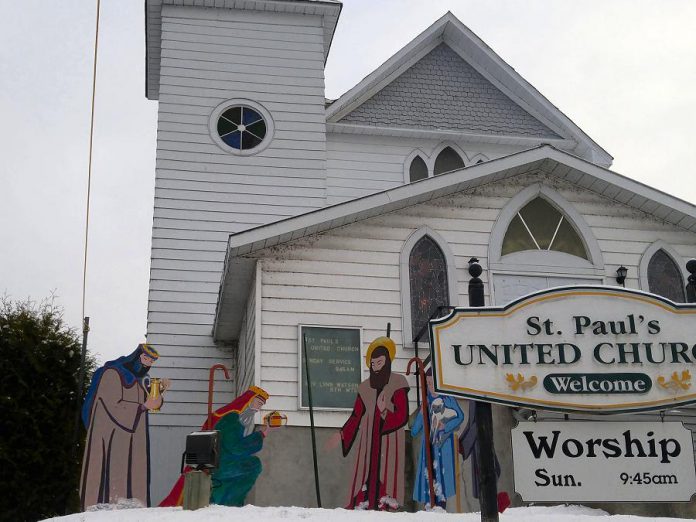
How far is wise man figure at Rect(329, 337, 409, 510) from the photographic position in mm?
12484

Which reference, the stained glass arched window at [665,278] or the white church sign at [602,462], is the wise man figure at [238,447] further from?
the stained glass arched window at [665,278]

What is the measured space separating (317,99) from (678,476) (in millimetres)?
13985

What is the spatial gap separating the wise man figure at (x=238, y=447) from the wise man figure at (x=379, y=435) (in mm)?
1269

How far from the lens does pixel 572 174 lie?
15156 millimetres

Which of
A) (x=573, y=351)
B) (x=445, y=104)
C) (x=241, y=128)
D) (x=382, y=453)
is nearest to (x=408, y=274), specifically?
(x=382, y=453)

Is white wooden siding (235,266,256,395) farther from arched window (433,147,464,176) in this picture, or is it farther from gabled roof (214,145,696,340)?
arched window (433,147,464,176)

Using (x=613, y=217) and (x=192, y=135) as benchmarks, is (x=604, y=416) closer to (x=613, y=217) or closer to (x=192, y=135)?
(x=613, y=217)

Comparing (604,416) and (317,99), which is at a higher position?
(317,99)

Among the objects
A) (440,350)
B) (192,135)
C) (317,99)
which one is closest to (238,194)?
(192,135)

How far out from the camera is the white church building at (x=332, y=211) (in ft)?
45.5

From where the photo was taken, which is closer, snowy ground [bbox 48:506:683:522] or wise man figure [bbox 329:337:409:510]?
snowy ground [bbox 48:506:683:522]

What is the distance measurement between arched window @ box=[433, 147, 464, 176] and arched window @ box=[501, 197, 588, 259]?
7060 millimetres

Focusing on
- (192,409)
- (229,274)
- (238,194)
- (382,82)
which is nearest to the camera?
(229,274)

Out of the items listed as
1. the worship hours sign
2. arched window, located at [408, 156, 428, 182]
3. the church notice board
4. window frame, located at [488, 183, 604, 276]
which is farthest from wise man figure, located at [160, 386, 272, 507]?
arched window, located at [408, 156, 428, 182]
